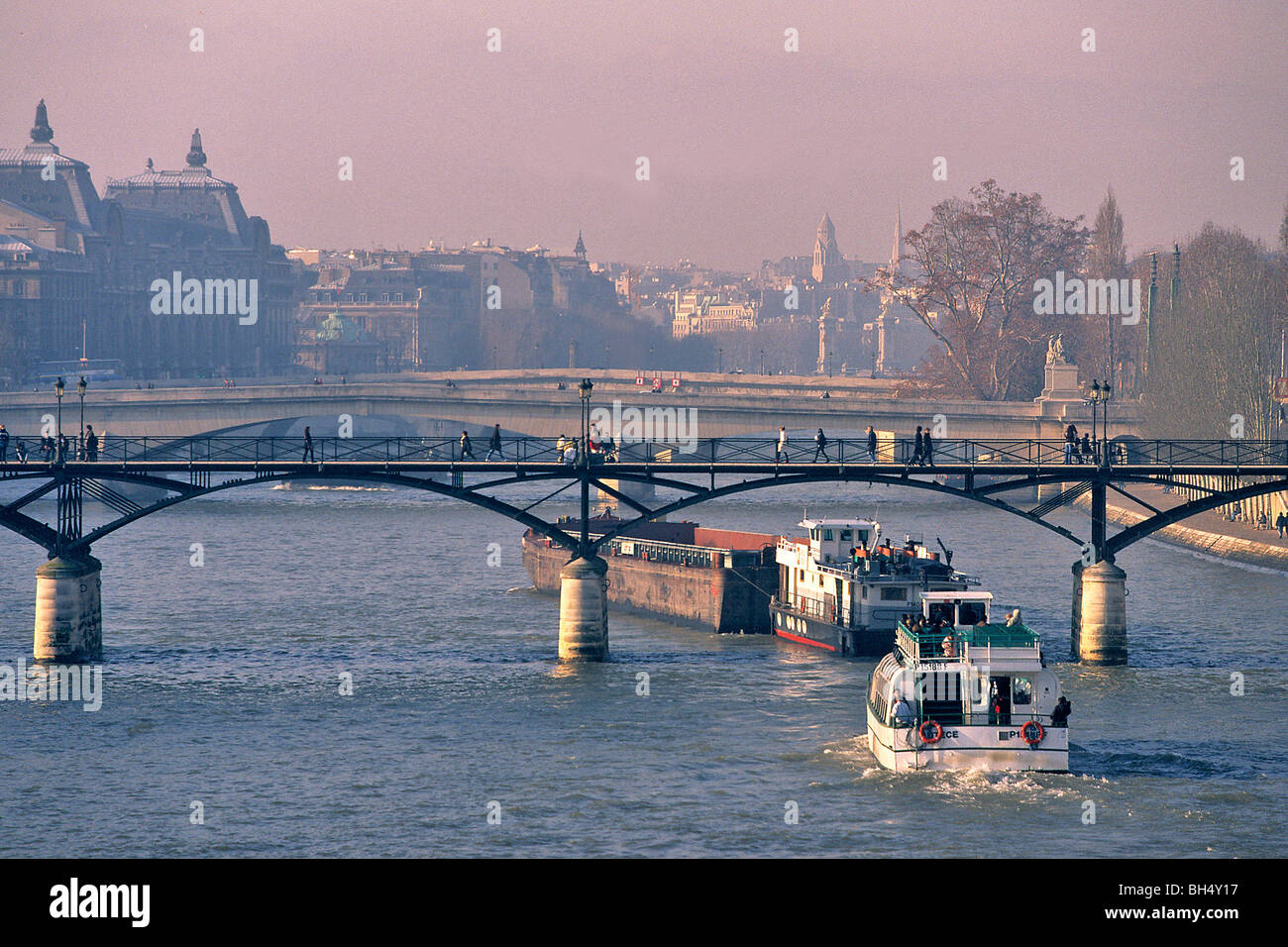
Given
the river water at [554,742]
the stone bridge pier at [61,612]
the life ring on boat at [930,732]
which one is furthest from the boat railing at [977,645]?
the stone bridge pier at [61,612]

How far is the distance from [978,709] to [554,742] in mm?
10764

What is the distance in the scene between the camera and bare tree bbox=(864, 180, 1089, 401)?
462 ft

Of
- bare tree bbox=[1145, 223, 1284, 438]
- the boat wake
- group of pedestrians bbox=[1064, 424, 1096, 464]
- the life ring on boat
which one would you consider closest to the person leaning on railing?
the life ring on boat

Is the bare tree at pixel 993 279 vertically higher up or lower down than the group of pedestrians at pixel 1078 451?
higher up

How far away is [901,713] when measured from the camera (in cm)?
4341

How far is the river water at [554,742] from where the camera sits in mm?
39531

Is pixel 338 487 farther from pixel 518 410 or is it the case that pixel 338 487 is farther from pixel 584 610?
pixel 584 610

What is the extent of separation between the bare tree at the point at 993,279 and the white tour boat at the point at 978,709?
3839 inches

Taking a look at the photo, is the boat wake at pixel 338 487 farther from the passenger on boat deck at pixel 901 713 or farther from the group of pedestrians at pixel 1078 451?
the passenger on boat deck at pixel 901 713

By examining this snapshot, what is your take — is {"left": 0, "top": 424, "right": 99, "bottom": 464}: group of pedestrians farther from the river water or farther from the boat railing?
the boat railing

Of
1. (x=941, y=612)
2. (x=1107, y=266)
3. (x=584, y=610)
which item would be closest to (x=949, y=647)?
(x=941, y=612)

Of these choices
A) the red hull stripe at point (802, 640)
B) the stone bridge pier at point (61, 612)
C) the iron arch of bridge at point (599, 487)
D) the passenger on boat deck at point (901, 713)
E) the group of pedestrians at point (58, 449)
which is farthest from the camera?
the red hull stripe at point (802, 640)

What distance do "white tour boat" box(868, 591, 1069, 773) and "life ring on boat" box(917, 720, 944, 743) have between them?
0.7 inches
